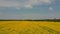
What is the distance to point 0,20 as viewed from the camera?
5543 mm

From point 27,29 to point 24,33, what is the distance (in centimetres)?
16

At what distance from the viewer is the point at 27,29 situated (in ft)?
16.6

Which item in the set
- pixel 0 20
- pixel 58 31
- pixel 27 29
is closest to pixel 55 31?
pixel 58 31

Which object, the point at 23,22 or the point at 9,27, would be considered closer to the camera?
the point at 9,27

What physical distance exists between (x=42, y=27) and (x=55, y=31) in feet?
1.34

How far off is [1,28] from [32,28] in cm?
84

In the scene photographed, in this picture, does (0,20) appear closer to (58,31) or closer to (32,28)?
(32,28)

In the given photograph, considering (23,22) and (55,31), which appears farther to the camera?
(23,22)

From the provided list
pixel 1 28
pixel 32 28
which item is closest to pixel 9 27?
pixel 1 28

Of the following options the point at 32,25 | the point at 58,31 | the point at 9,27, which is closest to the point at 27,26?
the point at 32,25

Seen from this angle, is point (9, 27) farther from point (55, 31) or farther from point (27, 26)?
point (55, 31)

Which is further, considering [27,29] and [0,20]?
[0,20]

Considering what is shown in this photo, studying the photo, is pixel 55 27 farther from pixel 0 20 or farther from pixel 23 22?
pixel 0 20

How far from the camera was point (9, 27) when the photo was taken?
16.8ft
